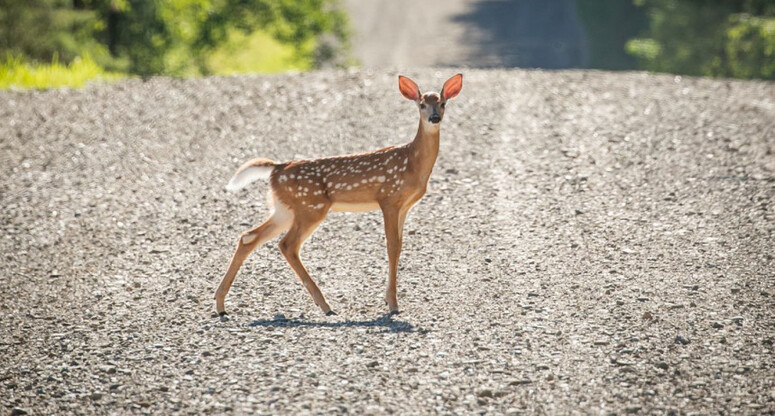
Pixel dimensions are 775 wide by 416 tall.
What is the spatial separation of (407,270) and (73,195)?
14.7ft

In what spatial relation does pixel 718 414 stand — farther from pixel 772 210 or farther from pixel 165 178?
Result: pixel 165 178

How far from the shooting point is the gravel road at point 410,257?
6215mm

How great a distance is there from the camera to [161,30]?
2134 cm

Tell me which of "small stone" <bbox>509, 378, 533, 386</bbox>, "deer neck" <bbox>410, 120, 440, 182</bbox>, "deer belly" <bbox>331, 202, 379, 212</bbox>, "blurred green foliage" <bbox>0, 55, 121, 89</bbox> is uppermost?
"blurred green foliage" <bbox>0, 55, 121, 89</bbox>

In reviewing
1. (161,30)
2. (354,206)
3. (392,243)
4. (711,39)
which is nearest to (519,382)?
(392,243)

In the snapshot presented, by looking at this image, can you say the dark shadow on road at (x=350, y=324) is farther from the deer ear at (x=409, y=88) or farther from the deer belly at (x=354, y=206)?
the deer ear at (x=409, y=88)

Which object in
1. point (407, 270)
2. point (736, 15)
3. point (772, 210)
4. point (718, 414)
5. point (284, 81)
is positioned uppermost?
point (736, 15)

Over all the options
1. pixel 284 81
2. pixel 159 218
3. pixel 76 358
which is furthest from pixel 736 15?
pixel 76 358

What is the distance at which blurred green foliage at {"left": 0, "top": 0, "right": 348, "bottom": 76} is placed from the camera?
18297 mm

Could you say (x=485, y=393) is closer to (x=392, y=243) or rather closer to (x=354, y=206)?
(x=392, y=243)

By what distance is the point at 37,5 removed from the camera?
18.4 m

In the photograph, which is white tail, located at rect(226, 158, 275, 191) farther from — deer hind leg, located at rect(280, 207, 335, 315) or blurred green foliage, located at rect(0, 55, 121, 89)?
blurred green foliage, located at rect(0, 55, 121, 89)

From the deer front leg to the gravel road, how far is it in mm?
174

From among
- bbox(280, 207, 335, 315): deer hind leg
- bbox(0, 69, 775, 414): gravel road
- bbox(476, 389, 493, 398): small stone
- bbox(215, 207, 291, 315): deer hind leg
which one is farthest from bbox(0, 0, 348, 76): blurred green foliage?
bbox(476, 389, 493, 398): small stone
